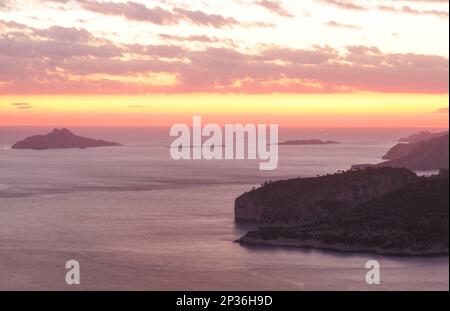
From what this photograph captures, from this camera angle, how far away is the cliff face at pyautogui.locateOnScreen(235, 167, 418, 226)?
99.8 meters

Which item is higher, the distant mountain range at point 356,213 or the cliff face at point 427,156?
the cliff face at point 427,156

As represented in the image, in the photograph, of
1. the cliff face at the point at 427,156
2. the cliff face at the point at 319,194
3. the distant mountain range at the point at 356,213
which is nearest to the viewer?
the distant mountain range at the point at 356,213

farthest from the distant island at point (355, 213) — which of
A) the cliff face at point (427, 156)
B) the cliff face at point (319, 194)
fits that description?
the cliff face at point (427, 156)

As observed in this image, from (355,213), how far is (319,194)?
15.0 meters

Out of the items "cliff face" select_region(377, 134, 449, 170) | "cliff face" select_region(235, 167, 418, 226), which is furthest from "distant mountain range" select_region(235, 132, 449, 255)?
"cliff face" select_region(377, 134, 449, 170)

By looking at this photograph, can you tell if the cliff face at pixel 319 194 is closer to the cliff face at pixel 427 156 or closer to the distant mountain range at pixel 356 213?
the distant mountain range at pixel 356 213

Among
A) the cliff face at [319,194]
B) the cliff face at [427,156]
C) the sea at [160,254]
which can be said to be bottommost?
the sea at [160,254]

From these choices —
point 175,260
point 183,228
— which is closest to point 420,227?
point 175,260

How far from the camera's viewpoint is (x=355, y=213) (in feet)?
286

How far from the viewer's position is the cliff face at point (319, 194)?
99.8 meters

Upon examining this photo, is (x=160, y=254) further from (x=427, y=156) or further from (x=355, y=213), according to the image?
(x=427, y=156)

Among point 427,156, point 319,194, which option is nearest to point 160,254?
point 319,194

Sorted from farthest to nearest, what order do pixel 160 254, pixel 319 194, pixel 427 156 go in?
pixel 427 156 → pixel 319 194 → pixel 160 254

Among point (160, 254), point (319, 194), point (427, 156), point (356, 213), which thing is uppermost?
point (427, 156)
